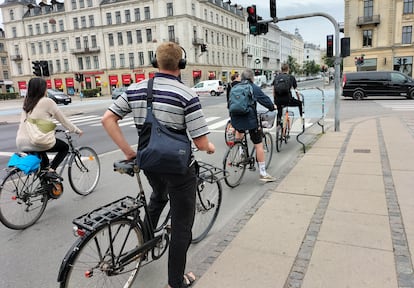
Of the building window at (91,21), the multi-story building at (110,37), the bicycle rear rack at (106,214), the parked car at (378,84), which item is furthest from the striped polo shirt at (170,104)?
the building window at (91,21)

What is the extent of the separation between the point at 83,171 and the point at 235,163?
239cm

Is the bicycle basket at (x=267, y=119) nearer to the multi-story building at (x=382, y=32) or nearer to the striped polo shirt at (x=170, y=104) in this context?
the striped polo shirt at (x=170, y=104)

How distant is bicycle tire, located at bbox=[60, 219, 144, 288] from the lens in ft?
7.58

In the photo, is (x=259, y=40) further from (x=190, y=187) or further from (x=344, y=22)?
(x=190, y=187)

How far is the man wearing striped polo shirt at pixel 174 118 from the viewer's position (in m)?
2.38

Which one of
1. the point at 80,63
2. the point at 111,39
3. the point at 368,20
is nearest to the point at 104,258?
the point at 368,20

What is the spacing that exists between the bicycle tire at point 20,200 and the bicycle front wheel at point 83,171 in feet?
2.41

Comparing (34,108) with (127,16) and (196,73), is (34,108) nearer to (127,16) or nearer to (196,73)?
(196,73)

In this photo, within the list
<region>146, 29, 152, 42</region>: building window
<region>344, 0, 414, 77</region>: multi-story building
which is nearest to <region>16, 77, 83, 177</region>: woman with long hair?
<region>344, 0, 414, 77</region>: multi-story building

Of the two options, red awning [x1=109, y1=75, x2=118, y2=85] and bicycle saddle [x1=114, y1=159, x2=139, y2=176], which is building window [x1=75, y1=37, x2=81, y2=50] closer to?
red awning [x1=109, y1=75, x2=118, y2=85]

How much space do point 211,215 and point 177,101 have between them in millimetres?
1933

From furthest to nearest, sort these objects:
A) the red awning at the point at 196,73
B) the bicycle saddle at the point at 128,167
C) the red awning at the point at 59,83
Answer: the red awning at the point at 59,83 < the red awning at the point at 196,73 < the bicycle saddle at the point at 128,167

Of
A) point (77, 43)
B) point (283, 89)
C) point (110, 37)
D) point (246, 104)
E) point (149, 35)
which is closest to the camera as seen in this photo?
point (246, 104)

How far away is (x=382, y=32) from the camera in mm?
47844
